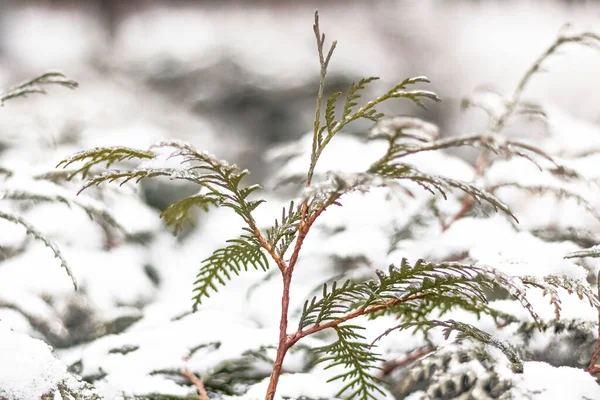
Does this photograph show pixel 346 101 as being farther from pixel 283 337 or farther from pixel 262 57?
pixel 262 57

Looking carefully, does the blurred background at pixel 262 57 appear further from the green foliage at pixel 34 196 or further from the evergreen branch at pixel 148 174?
the evergreen branch at pixel 148 174

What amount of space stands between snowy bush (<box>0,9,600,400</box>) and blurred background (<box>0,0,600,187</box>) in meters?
0.36

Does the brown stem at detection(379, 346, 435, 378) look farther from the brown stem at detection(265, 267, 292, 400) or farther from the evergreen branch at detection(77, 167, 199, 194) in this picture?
the evergreen branch at detection(77, 167, 199, 194)

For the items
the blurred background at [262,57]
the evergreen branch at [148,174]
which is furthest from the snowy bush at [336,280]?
the blurred background at [262,57]

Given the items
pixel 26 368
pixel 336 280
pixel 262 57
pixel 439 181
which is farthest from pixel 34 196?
pixel 262 57

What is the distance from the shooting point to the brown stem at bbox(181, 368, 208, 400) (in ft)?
2.04

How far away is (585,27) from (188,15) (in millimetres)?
1223

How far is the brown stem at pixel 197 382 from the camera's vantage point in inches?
24.5

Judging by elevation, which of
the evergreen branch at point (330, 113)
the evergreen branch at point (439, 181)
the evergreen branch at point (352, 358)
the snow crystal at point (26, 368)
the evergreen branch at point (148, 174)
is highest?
the evergreen branch at point (330, 113)

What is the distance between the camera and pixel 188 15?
5.33ft

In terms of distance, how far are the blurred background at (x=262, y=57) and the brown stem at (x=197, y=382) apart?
811 mm

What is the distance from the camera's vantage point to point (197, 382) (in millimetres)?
652

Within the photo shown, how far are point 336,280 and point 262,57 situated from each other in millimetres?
947

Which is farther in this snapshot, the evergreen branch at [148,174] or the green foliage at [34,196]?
the green foliage at [34,196]
